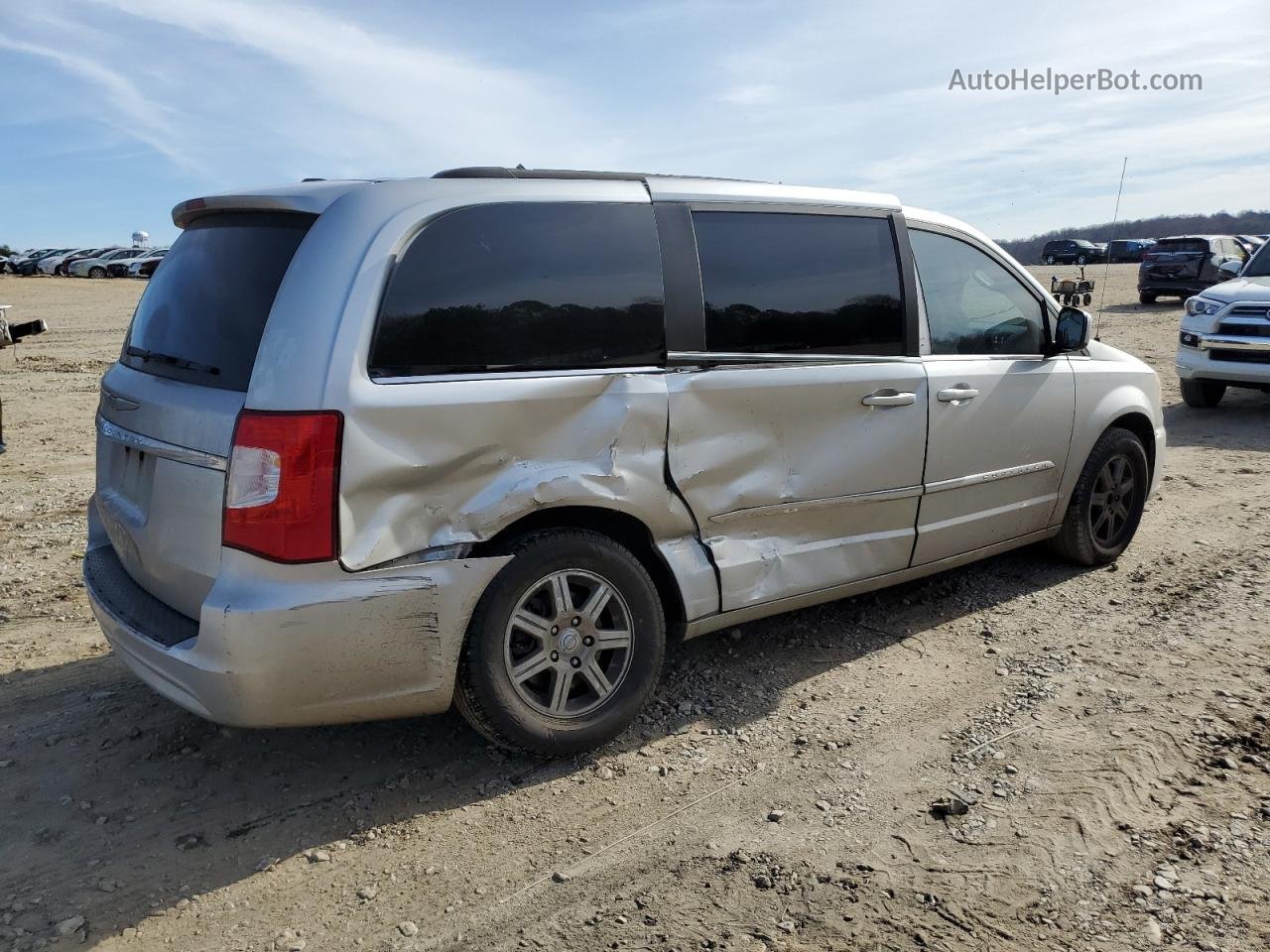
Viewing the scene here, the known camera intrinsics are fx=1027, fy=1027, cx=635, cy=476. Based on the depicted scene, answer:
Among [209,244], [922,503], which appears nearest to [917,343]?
[922,503]

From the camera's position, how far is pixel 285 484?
290 cm

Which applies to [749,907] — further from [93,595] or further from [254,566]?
[93,595]

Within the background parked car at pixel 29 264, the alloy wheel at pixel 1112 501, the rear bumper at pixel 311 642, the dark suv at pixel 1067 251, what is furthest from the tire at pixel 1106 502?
the background parked car at pixel 29 264

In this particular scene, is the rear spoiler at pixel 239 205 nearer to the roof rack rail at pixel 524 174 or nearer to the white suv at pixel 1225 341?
the roof rack rail at pixel 524 174

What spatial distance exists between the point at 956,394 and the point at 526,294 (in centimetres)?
214

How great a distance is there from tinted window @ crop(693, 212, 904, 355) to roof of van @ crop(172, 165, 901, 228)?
8cm

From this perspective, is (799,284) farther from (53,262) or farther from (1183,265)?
(53,262)

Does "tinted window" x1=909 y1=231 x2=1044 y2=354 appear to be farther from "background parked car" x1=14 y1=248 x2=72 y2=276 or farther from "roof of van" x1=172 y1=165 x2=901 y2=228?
"background parked car" x1=14 y1=248 x2=72 y2=276

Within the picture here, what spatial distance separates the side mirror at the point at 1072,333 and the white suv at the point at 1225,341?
21.5 feet

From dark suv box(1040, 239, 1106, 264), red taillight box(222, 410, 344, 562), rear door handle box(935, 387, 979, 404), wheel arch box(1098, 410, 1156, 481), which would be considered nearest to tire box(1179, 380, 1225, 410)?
wheel arch box(1098, 410, 1156, 481)

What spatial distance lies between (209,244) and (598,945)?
8.35 ft

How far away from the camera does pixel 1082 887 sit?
9.38 feet

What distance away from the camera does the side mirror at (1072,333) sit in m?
5.08

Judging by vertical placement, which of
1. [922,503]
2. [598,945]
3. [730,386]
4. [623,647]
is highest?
[730,386]
